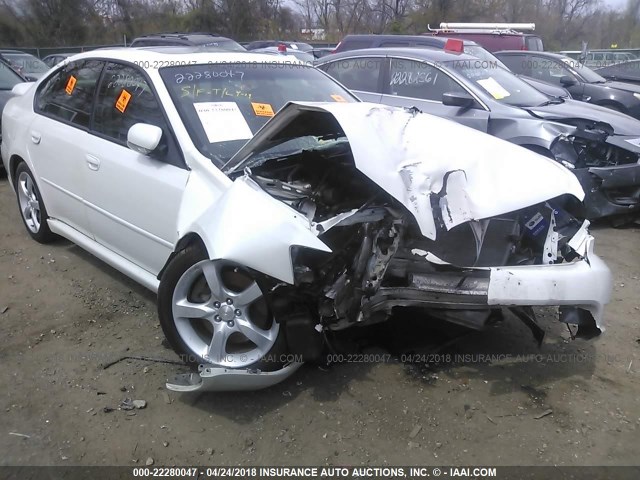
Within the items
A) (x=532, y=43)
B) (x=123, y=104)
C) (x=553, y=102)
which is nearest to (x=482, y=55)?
(x=553, y=102)

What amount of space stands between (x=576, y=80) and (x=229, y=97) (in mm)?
8580

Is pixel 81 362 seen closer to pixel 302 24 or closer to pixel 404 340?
pixel 404 340

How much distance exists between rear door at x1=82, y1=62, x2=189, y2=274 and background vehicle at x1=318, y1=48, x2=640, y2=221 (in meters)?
3.51

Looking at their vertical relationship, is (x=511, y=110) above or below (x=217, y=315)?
above

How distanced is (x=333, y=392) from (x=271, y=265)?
2.81 ft

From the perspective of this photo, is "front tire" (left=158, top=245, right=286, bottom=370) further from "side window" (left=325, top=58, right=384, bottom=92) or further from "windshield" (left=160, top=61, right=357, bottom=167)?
"side window" (left=325, top=58, right=384, bottom=92)

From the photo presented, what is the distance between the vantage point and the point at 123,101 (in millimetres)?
3766

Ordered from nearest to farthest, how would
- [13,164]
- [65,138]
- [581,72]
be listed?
[65,138] < [13,164] < [581,72]

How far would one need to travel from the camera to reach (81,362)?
10.8 feet

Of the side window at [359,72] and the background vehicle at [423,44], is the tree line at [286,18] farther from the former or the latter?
the side window at [359,72]

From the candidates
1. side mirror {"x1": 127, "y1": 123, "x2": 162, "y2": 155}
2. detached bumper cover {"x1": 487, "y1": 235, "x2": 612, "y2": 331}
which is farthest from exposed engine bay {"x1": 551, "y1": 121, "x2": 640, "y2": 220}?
side mirror {"x1": 127, "y1": 123, "x2": 162, "y2": 155}

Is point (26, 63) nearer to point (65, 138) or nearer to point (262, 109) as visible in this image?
point (65, 138)

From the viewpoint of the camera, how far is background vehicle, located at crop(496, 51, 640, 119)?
983 centimetres

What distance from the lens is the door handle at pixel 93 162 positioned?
3771mm
